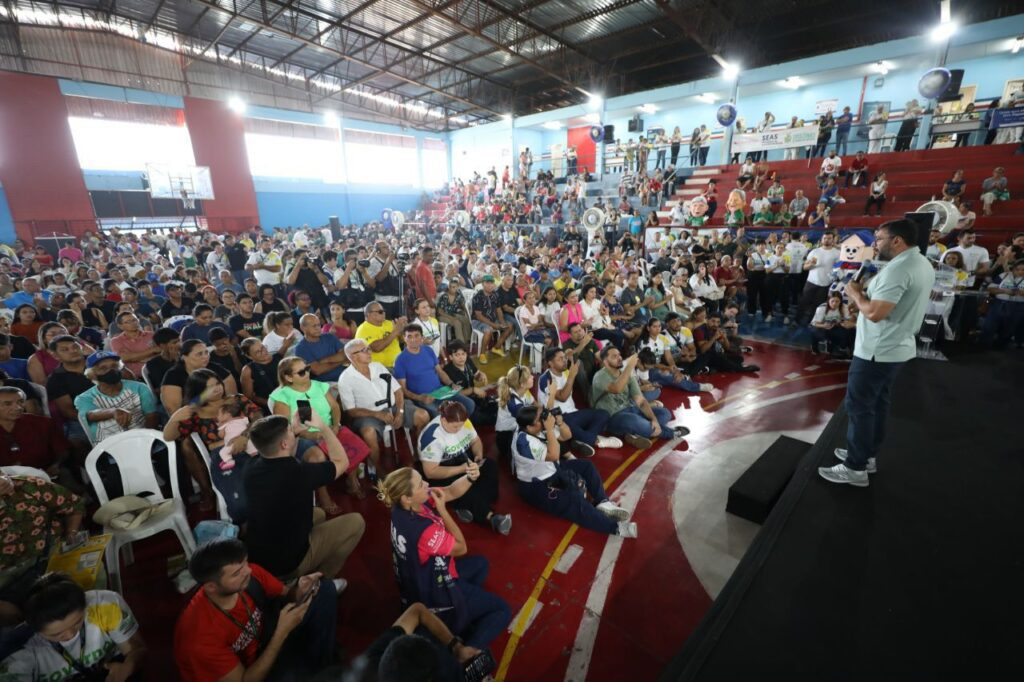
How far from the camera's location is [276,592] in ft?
7.05

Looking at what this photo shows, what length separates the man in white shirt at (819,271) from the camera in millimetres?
8195

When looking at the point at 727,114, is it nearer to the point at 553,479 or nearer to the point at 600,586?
the point at 553,479

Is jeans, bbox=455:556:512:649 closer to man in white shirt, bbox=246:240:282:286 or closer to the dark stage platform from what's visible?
the dark stage platform

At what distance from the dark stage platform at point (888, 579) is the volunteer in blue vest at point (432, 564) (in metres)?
0.98

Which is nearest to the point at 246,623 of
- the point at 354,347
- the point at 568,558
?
the point at 568,558

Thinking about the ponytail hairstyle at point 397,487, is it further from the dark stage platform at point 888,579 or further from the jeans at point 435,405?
the jeans at point 435,405

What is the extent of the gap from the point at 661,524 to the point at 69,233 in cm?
2167

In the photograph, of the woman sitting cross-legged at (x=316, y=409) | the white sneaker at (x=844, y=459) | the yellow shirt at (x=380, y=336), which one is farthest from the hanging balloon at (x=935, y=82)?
the woman sitting cross-legged at (x=316, y=409)

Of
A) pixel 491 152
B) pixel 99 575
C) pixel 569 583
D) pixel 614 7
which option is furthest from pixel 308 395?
pixel 491 152

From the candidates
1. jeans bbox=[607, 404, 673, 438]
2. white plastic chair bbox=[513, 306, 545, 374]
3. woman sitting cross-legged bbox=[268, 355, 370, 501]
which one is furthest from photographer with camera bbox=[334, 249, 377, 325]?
jeans bbox=[607, 404, 673, 438]

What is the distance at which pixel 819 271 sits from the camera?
826cm

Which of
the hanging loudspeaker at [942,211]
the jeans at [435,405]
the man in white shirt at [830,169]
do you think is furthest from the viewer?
the man in white shirt at [830,169]

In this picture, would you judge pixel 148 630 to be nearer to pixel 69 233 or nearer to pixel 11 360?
pixel 11 360

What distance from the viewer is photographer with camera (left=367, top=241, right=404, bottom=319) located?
694 centimetres
